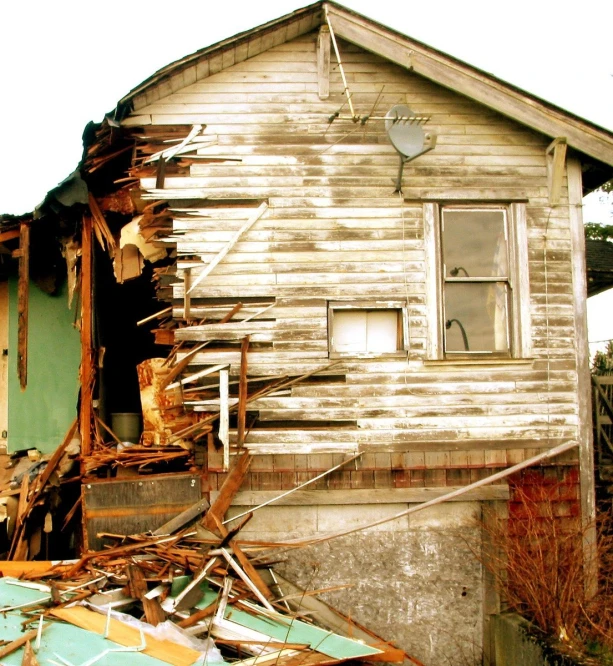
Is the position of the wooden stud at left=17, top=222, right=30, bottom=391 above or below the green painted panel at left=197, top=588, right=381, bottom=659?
above

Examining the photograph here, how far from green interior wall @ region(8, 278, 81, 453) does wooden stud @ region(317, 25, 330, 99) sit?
440 centimetres

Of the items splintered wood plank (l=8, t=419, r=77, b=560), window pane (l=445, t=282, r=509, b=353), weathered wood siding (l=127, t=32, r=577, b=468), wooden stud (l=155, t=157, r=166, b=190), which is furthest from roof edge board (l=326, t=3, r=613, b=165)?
splintered wood plank (l=8, t=419, r=77, b=560)

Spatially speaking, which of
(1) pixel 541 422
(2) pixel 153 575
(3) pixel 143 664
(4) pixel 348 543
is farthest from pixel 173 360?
(1) pixel 541 422

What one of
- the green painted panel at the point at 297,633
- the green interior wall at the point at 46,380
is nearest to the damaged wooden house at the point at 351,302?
the green painted panel at the point at 297,633

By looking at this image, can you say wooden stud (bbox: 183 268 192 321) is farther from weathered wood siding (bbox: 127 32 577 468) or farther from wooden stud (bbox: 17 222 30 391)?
wooden stud (bbox: 17 222 30 391)

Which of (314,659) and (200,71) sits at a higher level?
(200,71)

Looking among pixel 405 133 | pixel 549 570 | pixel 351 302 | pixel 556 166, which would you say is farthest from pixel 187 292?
pixel 549 570

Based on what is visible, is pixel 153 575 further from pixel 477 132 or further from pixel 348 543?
pixel 477 132

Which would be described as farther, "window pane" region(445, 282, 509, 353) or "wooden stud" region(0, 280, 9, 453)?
"wooden stud" region(0, 280, 9, 453)

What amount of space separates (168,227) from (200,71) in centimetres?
171

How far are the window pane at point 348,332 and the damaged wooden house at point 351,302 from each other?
2cm

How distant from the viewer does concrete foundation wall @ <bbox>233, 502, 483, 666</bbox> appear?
7594 mm

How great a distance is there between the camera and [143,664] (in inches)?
209

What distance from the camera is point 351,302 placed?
7.79 m
